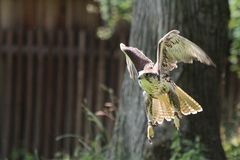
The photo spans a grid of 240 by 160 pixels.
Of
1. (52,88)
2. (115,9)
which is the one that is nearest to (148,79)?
(115,9)

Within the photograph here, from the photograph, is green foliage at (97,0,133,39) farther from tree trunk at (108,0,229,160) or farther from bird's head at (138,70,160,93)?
bird's head at (138,70,160,93)

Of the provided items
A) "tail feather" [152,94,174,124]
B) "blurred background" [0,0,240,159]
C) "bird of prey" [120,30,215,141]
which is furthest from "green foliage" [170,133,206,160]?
"blurred background" [0,0,240,159]

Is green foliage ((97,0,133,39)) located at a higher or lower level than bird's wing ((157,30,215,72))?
higher

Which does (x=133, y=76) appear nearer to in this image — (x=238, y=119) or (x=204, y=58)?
(x=204, y=58)

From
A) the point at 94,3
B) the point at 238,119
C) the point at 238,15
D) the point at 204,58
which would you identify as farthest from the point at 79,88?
the point at 204,58

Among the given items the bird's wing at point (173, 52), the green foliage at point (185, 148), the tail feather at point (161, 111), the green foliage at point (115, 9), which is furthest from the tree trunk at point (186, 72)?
the green foliage at point (115, 9)

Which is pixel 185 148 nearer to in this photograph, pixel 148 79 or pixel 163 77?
pixel 163 77
